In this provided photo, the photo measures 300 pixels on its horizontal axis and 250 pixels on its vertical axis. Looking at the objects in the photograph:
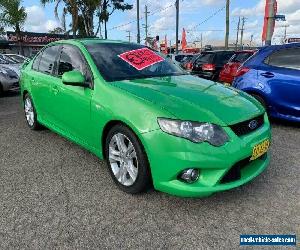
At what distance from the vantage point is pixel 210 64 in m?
11.9

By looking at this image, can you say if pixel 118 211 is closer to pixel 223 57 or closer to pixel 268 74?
pixel 268 74

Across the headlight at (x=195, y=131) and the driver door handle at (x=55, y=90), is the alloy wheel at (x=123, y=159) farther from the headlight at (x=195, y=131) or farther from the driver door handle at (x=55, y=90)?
the driver door handle at (x=55, y=90)

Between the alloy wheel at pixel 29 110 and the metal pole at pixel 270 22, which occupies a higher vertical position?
the metal pole at pixel 270 22

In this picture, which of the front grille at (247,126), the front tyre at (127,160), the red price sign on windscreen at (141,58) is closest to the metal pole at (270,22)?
the red price sign on windscreen at (141,58)

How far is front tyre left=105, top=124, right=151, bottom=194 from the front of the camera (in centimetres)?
317

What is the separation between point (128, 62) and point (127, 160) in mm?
1378

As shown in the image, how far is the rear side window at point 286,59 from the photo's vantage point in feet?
19.1

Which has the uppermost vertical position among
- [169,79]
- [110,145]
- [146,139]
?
[169,79]

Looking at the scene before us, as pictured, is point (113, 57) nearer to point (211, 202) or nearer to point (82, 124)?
point (82, 124)

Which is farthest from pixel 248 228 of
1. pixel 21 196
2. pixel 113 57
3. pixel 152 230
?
pixel 113 57

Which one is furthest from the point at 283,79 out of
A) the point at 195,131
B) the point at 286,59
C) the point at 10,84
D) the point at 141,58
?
the point at 10,84

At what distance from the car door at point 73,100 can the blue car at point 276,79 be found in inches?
132

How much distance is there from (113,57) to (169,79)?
758 mm

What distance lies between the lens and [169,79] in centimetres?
409
